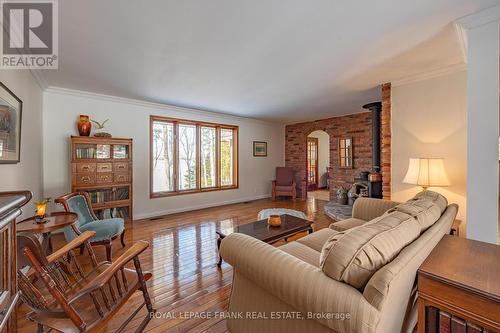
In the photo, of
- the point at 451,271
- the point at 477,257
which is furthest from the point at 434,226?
the point at 451,271

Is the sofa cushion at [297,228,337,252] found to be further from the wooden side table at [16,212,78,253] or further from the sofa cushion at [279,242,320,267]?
the wooden side table at [16,212,78,253]

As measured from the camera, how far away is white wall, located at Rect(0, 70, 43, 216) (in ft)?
6.64

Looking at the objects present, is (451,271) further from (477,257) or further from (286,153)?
(286,153)

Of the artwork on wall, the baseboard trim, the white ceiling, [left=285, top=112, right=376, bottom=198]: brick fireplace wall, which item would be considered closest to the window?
the baseboard trim

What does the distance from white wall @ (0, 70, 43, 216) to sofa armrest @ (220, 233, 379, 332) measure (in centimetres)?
216

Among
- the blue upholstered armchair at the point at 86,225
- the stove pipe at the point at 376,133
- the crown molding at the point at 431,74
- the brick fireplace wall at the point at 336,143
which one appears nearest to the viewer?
the blue upholstered armchair at the point at 86,225

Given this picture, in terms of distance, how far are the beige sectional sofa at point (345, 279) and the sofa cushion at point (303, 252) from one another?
0.51 m

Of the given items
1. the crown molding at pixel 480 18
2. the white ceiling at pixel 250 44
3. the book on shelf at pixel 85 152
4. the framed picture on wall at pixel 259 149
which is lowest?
the book on shelf at pixel 85 152

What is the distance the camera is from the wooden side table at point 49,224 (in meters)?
1.87

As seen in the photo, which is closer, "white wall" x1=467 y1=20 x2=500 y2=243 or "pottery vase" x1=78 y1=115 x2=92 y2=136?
"white wall" x1=467 y1=20 x2=500 y2=243

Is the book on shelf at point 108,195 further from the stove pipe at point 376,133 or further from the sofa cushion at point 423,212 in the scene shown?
the stove pipe at point 376,133

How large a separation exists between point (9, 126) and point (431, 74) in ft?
15.2

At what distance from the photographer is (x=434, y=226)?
1301mm

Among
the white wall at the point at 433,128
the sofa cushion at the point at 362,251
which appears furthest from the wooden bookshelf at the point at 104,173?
the white wall at the point at 433,128
